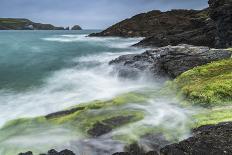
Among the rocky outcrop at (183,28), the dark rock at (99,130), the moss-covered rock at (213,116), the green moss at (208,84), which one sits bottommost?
the dark rock at (99,130)

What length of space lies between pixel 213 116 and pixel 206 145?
411 centimetres

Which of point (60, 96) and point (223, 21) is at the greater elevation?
point (223, 21)

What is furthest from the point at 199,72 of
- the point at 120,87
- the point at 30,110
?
the point at 30,110

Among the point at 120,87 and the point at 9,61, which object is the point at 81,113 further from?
the point at 9,61

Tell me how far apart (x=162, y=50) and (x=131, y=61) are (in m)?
2.80

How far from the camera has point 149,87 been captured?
2311cm

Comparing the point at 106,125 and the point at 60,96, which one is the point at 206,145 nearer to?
the point at 106,125

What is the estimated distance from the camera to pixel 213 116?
15.4 meters

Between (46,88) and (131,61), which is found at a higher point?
(131,61)

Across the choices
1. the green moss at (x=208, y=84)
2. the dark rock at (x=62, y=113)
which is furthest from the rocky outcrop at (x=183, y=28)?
the dark rock at (x=62, y=113)

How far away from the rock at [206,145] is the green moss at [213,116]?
6.65 feet

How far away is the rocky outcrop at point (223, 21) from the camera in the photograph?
35.6 metres

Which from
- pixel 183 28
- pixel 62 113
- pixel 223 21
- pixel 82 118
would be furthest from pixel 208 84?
pixel 183 28

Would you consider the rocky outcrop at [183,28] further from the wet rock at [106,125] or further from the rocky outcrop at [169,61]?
the wet rock at [106,125]
